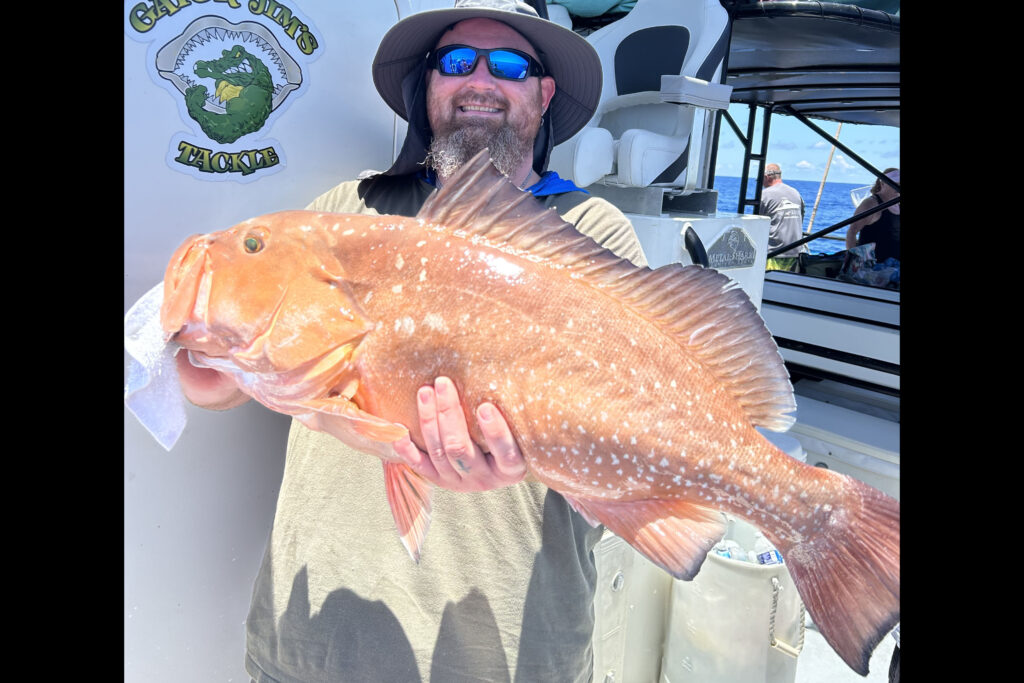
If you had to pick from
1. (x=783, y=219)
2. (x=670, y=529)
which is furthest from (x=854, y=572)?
(x=783, y=219)

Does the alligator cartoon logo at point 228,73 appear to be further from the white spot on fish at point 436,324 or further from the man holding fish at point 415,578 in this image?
the white spot on fish at point 436,324

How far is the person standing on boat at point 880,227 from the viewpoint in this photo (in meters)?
8.41

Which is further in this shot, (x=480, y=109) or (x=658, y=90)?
(x=658, y=90)

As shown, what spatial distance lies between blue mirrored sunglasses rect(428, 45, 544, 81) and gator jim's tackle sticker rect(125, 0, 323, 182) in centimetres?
44

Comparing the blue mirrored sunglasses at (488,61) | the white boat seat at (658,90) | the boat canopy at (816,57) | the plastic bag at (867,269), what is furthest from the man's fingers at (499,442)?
the plastic bag at (867,269)

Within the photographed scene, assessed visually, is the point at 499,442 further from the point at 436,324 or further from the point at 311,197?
the point at 311,197

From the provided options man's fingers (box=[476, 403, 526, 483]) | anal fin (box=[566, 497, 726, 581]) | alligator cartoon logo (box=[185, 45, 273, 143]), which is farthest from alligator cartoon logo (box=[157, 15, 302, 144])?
anal fin (box=[566, 497, 726, 581])

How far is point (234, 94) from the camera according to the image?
1.89 meters

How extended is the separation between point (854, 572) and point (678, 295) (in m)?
0.63

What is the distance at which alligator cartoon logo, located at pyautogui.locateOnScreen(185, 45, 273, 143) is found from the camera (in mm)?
1819
